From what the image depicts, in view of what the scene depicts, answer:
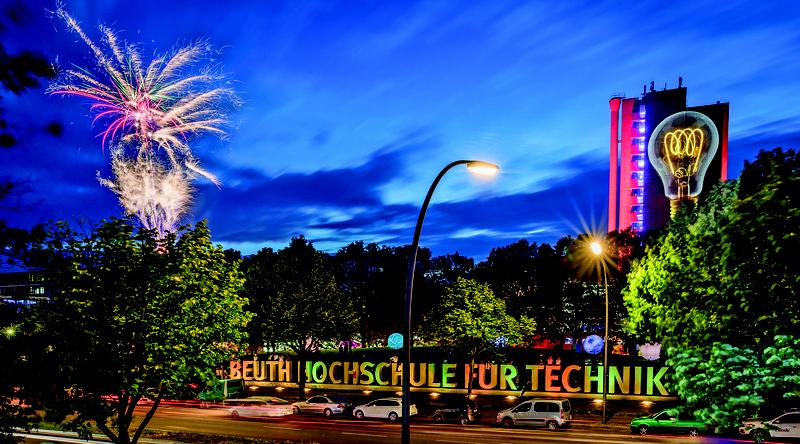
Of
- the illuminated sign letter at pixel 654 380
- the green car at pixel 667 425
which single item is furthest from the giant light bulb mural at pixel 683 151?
the green car at pixel 667 425

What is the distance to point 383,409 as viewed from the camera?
125ft

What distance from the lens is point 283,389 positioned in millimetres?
55469

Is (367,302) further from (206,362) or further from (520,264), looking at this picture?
(206,362)

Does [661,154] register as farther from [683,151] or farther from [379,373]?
[379,373]

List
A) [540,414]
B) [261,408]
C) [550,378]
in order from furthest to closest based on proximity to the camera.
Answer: [550,378]
[261,408]
[540,414]

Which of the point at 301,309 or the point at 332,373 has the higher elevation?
the point at 301,309

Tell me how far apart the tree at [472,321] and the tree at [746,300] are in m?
29.0

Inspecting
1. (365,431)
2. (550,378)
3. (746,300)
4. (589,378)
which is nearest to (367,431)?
(365,431)

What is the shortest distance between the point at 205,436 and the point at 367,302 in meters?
52.6

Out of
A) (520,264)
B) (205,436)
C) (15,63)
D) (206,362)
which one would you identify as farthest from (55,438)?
(520,264)

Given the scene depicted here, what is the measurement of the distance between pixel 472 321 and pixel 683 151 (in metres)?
87.4

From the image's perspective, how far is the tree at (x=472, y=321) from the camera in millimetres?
44094

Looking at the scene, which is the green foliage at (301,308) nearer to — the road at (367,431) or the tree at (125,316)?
the road at (367,431)

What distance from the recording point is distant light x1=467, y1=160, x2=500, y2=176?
1400cm
